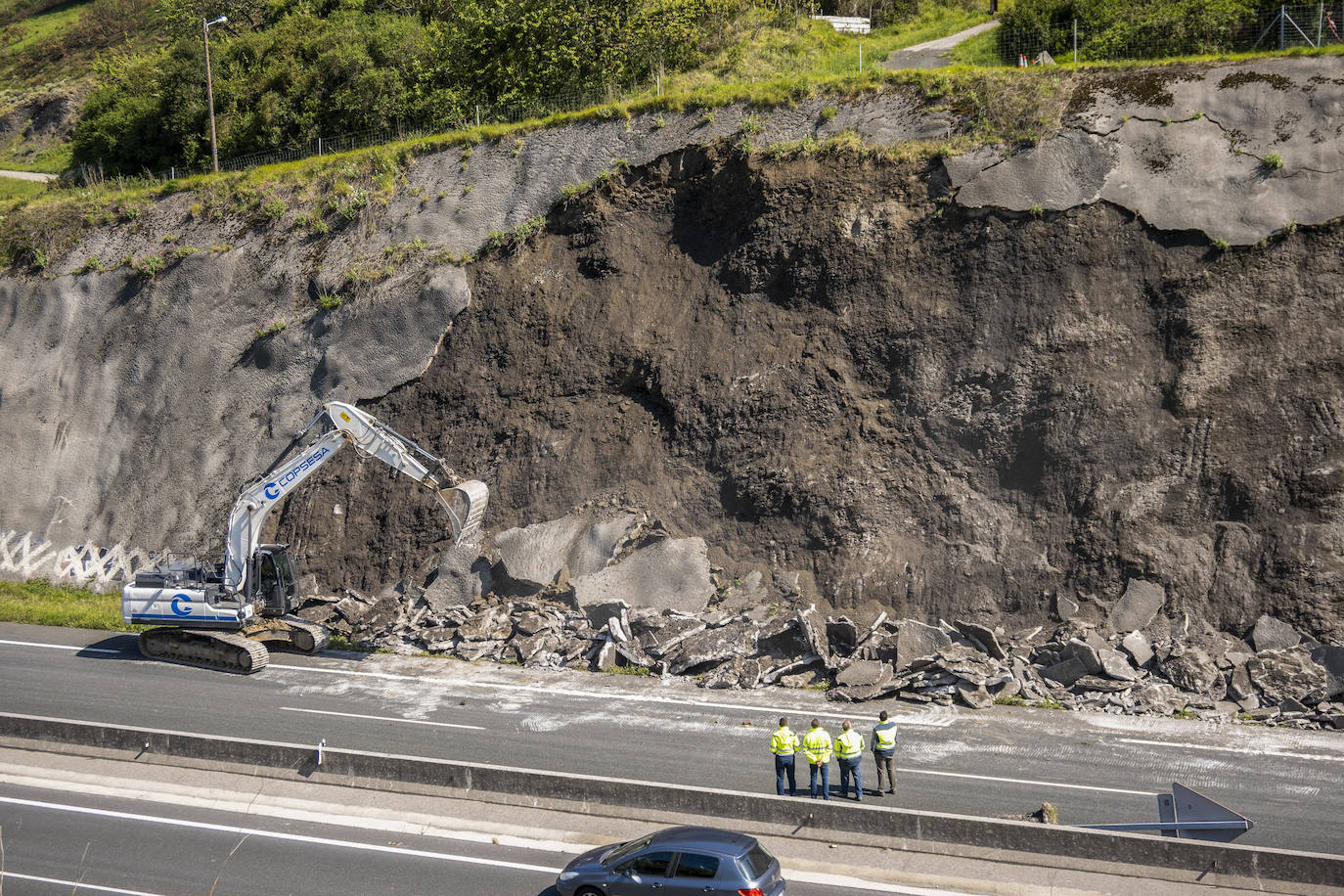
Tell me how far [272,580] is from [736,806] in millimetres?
11743

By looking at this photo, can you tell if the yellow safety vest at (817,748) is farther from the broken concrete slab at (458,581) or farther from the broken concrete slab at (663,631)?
the broken concrete slab at (458,581)

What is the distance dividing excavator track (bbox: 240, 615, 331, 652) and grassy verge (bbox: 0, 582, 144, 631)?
11.6 feet

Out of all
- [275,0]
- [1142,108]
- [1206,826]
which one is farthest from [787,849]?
[275,0]

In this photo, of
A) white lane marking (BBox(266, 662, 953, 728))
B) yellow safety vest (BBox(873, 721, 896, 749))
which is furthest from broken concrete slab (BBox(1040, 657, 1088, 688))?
yellow safety vest (BBox(873, 721, 896, 749))

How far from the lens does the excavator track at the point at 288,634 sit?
2088 centimetres

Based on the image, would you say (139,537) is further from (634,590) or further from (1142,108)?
(1142,108)

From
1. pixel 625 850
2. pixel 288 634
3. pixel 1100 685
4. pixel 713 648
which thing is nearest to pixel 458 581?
pixel 288 634

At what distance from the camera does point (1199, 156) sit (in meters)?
22.2

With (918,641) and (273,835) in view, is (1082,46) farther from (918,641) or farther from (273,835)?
(273,835)

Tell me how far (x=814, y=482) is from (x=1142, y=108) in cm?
1111

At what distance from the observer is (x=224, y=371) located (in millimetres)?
27984

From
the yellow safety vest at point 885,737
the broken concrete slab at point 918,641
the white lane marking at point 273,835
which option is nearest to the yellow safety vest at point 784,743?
the yellow safety vest at point 885,737

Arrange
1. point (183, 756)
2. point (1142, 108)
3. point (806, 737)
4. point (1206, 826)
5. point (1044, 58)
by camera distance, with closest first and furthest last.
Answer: point (1206, 826), point (806, 737), point (183, 756), point (1142, 108), point (1044, 58)

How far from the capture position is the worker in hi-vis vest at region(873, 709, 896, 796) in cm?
1370
